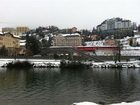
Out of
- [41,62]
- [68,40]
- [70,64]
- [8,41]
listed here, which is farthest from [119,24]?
[70,64]

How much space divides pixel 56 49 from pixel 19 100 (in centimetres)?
5877

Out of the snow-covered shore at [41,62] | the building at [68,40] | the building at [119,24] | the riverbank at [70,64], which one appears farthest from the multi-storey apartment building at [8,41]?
the building at [119,24]

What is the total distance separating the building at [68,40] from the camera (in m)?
135

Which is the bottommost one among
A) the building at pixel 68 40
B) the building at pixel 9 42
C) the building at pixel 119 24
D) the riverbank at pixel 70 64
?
the riverbank at pixel 70 64

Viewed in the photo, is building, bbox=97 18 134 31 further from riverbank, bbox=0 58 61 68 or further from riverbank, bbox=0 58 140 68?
riverbank, bbox=0 58 61 68

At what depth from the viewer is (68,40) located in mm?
136750

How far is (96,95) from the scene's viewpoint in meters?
27.3

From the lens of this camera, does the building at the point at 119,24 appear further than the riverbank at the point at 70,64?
Yes

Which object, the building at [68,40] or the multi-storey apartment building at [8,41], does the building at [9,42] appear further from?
the building at [68,40]

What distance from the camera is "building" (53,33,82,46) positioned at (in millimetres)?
134613

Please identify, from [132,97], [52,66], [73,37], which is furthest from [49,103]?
[73,37]

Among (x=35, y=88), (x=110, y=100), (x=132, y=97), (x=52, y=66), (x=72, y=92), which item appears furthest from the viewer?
(x=52, y=66)

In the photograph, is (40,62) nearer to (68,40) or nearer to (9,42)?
(9,42)

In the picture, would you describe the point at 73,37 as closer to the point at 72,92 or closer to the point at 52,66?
the point at 52,66
